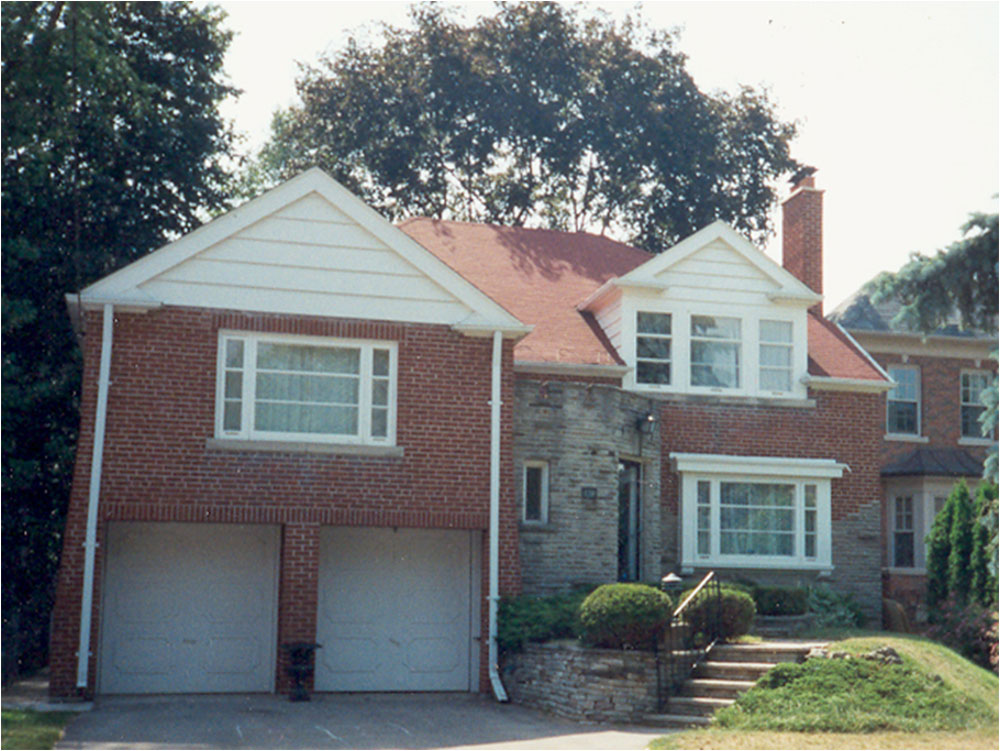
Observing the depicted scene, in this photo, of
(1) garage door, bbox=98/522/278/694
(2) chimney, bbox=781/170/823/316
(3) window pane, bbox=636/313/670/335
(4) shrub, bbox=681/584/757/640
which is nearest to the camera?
(4) shrub, bbox=681/584/757/640

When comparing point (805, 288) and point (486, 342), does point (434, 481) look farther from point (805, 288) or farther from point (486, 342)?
point (805, 288)

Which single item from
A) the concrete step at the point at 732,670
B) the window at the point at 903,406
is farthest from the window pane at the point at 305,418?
the window at the point at 903,406

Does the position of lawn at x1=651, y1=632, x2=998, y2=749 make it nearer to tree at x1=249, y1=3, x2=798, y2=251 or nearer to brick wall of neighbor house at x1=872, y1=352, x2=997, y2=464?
brick wall of neighbor house at x1=872, y1=352, x2=997, y2=464

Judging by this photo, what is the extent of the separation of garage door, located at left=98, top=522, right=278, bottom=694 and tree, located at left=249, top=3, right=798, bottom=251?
18.2 m

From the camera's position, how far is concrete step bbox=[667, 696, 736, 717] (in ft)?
48.4

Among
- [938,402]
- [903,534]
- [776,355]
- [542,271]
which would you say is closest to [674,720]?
[776,355]

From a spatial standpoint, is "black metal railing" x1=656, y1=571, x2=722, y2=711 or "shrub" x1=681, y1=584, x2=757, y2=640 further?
"shrub" x1=681, y1=584, x2=757, y2=640

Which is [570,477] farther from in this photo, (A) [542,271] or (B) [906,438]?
(B) [906,438]

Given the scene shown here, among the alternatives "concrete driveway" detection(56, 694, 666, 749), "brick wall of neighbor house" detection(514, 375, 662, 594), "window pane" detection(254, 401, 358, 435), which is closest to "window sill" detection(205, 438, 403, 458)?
"window pane" detection(254, 401, 358, 435)

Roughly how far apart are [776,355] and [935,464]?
669 centimetres

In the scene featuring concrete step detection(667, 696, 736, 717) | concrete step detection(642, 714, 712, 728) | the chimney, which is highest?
the chimney

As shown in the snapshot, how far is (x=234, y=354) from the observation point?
18.0 m

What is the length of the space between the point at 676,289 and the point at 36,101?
11895 mm

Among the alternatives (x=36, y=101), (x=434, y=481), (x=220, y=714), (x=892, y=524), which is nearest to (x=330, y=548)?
(x=434, y=481)
